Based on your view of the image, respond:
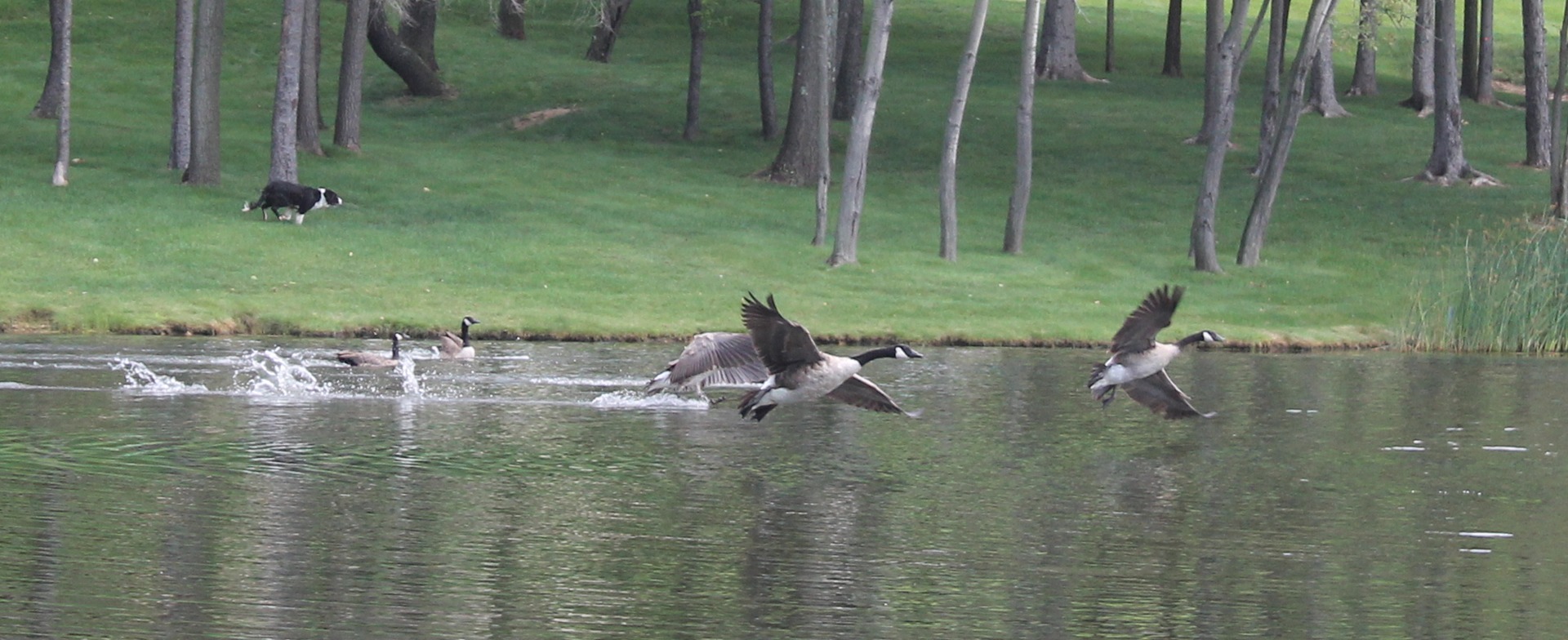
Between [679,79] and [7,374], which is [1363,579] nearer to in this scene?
[7,374]

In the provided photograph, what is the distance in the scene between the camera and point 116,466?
51.9 feet

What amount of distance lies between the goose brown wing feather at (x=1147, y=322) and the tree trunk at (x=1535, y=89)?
110 feet

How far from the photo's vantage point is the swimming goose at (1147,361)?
696 inches

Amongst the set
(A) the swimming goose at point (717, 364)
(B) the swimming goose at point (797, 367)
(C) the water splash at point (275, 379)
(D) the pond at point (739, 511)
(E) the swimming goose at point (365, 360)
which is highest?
(B) the swimming goose at point (797, 367)

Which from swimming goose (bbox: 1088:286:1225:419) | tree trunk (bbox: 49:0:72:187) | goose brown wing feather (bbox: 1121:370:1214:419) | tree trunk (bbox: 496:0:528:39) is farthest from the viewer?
tree trunk (bbox: 496:0:528:39)

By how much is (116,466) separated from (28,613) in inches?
218

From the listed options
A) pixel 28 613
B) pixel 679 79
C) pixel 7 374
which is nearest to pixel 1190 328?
pixel 7 374

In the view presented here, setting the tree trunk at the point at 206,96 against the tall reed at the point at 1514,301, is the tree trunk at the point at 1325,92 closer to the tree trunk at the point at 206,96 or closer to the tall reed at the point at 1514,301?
the tall reed at the point at 1514,301

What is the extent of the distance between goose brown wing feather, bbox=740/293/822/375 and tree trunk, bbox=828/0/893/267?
21406 mm

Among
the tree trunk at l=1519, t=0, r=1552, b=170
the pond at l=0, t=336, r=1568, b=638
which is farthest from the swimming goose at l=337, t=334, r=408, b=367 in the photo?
the tree trunk at l=1519, t=0, r=1552, b=170

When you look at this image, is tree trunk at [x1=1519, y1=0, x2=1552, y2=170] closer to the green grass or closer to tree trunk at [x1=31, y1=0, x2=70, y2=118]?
the green grass

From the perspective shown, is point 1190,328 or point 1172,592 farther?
point 1190,328

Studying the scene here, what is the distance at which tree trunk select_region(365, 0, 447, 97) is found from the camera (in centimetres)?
5369

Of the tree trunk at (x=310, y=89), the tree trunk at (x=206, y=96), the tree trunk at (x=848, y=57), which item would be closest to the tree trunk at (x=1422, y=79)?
the tree trunk at (x=848, y=57)
